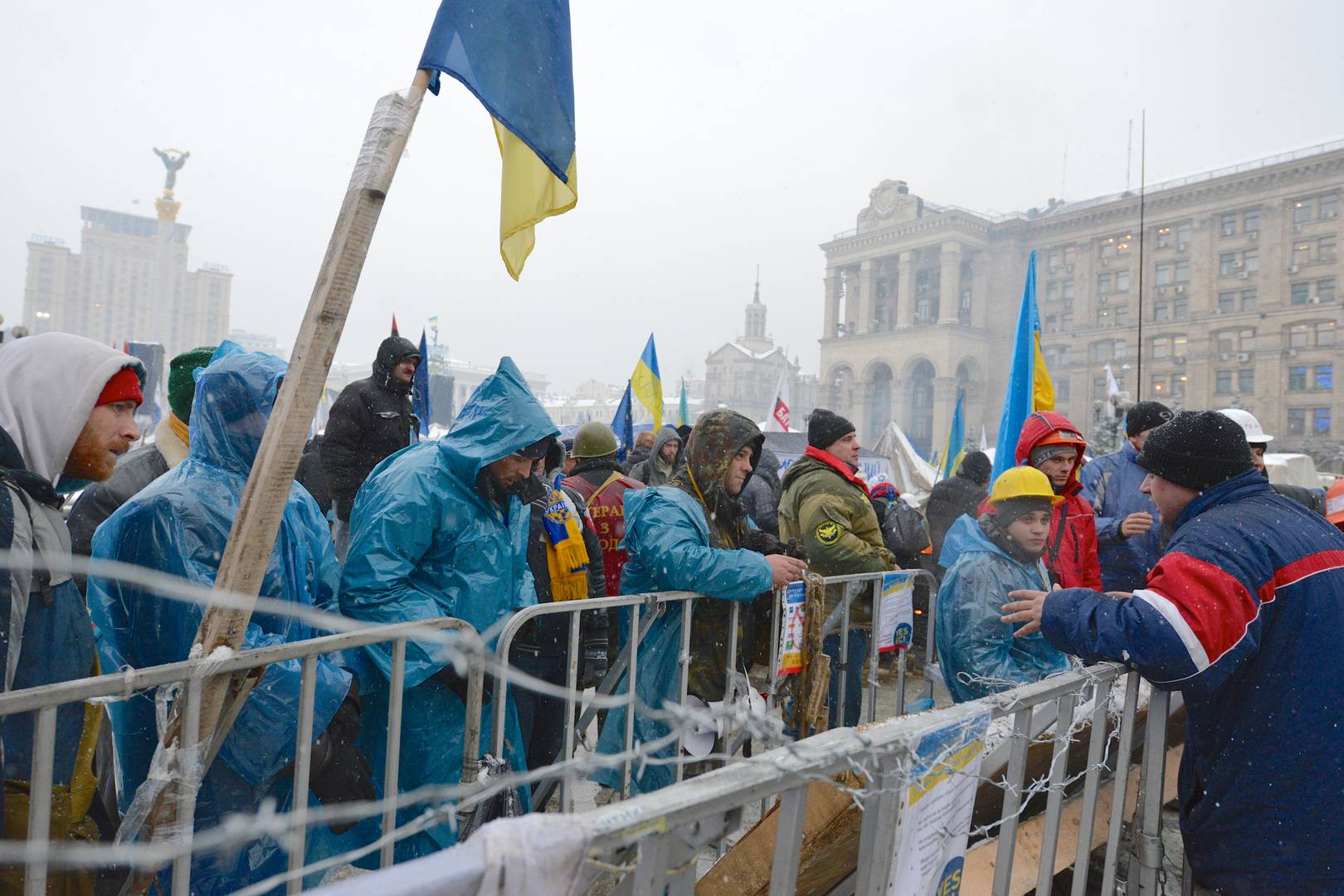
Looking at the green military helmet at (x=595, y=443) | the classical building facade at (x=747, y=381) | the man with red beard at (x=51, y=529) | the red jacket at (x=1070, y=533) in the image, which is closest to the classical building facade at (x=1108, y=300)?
the classical building facade at (x=747, y=381)

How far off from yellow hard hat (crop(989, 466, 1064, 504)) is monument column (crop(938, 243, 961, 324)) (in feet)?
230

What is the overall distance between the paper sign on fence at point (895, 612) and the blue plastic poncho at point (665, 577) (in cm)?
113

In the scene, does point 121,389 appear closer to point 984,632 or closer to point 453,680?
point 453,680

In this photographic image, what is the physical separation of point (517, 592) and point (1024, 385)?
4683mm

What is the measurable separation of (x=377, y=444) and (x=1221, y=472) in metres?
4.48

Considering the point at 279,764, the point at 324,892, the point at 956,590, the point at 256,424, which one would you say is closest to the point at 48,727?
the point at 279,764

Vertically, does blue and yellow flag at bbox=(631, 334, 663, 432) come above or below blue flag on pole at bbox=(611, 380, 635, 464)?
above

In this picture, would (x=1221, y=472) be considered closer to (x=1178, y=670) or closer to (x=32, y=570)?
(x=1178, y=670)

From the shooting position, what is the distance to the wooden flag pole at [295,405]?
5.27 ft

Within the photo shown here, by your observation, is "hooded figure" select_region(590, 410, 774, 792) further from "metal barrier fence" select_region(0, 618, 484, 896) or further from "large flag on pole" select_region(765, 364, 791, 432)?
"large flag on pole" select_region(765, 364, 791, 432)

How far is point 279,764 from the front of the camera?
2.07 metres

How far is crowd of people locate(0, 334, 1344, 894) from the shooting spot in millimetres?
1901

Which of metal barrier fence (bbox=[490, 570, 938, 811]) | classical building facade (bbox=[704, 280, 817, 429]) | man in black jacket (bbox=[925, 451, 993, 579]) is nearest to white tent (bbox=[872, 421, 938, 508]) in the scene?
man in black jacket (bbox=[925, 451, 993, 579])

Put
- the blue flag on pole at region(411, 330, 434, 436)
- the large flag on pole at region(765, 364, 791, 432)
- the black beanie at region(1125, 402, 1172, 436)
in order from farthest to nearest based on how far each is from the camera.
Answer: the large flag on pole at region(765, 364, 791, 432)
the blue flag on pole at region(411, 330, 434, 436)
the black beanie at region(1125, 402, 1172, 436)
